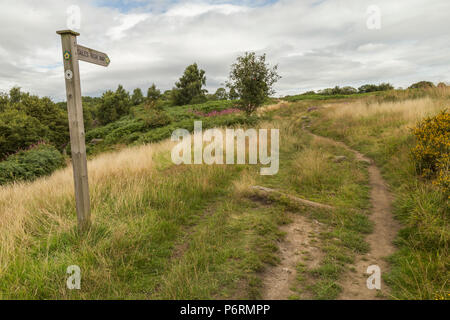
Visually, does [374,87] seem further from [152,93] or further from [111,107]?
[111,107]

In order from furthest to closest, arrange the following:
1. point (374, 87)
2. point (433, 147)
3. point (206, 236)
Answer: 1. point (374, 87)
2. point (433, 147)
3. point (206, 236)

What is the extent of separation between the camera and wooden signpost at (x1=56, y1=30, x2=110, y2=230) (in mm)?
3895

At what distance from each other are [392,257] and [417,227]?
3.27 feet

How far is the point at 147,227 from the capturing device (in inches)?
183

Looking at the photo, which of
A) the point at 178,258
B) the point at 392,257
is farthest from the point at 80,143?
the point at 392,257

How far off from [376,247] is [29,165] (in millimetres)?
16669

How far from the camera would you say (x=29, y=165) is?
44.9 ft

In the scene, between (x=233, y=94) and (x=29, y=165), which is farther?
(x=233, y=94)

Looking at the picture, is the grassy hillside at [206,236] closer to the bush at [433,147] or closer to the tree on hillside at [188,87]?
the bush at [433,147]

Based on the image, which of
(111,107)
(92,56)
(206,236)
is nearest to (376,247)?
(206,236)

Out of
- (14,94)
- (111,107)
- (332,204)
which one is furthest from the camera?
(14,94)

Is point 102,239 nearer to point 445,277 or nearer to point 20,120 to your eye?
point 445,277

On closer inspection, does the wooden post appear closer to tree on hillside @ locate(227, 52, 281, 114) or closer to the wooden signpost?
the wooden signpost
